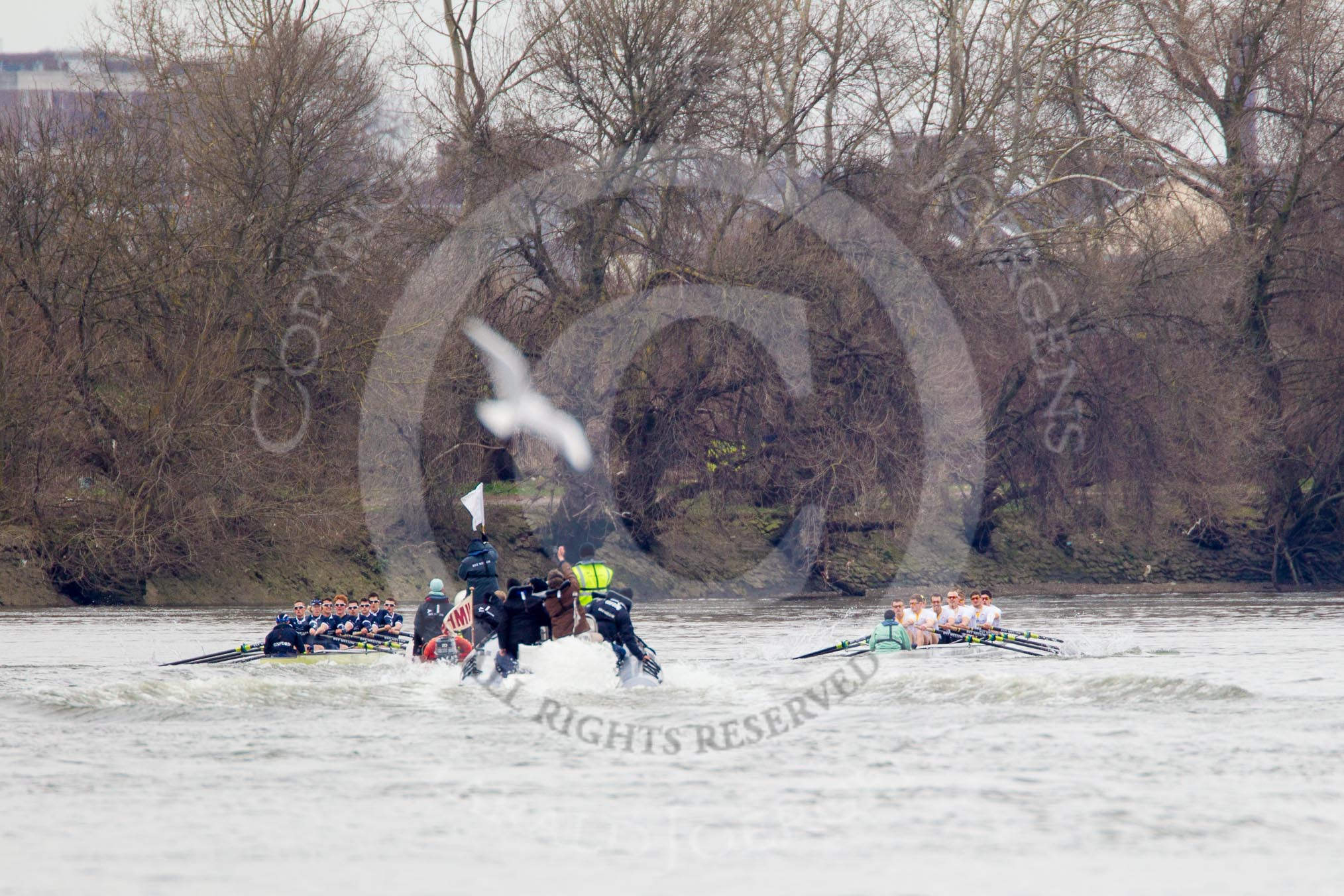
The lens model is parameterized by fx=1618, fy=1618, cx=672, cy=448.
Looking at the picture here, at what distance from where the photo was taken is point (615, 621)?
2047 cm

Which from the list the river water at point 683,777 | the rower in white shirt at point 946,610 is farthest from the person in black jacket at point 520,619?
the rower in white shirt at point 946,610

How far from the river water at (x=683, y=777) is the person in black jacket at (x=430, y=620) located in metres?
0.78

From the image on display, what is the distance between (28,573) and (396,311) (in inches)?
412

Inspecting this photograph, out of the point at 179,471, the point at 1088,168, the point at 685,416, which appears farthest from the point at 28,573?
the point at 1088,168

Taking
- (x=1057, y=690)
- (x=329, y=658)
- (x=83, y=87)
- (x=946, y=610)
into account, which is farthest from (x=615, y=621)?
(x=83, y=87)

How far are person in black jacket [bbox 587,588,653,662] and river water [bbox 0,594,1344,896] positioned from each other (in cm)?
28

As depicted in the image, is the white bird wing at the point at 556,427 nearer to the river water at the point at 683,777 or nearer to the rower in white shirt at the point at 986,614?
the rower in white shirt at the point at 986,614

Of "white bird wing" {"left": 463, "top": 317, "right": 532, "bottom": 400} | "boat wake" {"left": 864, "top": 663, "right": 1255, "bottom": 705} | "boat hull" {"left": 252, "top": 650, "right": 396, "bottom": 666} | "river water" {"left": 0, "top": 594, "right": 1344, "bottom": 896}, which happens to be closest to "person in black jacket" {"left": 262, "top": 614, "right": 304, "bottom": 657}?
"boat hull" {"left": 252, "top": 650, "right": 396, "bottom": 666}

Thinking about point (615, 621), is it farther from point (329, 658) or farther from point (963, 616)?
point (963, 616)

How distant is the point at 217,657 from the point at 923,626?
37.2 ft

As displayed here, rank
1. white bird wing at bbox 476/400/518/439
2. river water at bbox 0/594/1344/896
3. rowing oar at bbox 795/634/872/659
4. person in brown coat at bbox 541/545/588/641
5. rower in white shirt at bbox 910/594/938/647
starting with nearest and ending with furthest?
river water at bbox 0/594/1344/896 < person in brown coat at bbox 541/545/588/641 < rowing oar at bbox 795/634/872/659 < rower in white shirt at bbox 910/594/938/647 < white bird wing at bbox 476/400/518/439

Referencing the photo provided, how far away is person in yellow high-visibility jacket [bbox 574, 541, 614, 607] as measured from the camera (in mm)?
21047

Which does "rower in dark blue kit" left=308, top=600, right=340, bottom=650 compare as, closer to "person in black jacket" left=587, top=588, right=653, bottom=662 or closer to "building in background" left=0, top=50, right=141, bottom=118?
"person in black jacket" left=587, top=588, right=653, bottom=662

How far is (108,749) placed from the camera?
16.2 m
